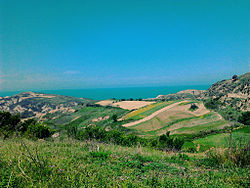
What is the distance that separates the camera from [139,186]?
371 centimetres

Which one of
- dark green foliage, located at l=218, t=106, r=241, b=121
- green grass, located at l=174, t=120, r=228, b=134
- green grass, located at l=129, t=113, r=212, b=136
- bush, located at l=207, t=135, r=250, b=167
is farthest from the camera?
green grass, located at l=129, t=113, r=212, b=136

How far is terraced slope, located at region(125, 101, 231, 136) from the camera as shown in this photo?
124ft

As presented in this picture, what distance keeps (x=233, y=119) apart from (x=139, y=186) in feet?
143

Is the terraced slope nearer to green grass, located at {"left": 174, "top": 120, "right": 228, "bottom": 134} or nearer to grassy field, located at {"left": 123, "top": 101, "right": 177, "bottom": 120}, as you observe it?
green grass, located at {"left": 174, "top": 120, "right": 228, "bottom": 134}

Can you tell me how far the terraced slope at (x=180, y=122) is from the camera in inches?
1491

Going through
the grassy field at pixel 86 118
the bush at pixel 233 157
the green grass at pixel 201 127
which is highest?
the bush at pixel 233 157

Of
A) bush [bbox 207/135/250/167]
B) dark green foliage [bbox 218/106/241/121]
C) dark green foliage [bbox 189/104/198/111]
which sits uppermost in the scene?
bush [bbox 207/135/250/167]

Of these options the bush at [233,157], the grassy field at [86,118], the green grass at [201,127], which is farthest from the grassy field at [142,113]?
the bush at [233,157]

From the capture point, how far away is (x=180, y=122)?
4319 cm

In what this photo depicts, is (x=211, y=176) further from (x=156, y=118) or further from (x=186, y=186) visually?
(x=156, y=118)

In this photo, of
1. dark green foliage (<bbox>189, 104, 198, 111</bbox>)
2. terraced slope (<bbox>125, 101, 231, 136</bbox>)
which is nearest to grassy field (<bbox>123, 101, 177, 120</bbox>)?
terraced slope (<bbox>125, 101, 231, 136</bbox>)

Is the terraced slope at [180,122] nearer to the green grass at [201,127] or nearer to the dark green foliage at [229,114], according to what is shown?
the green grass at [201,127]

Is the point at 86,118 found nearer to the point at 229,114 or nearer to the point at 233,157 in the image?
the point at 229,114

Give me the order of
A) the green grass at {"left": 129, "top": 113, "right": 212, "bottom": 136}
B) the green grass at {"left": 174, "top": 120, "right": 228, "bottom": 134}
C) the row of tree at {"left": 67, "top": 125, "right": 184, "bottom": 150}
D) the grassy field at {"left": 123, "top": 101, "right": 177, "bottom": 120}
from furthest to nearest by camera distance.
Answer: the grassy field at {"left": 123, "top": 101, "right": 177, "bottom": 120}
the green grass at {"left": 129, "top": 113, "right": 212, "bottom": 136}
the green grass at {"left": 174, "top": 120, "right": 228, "bottom": 134}
the row of tree at {"left": 67, "top": 125, "right": 184, "bottom": 150}
